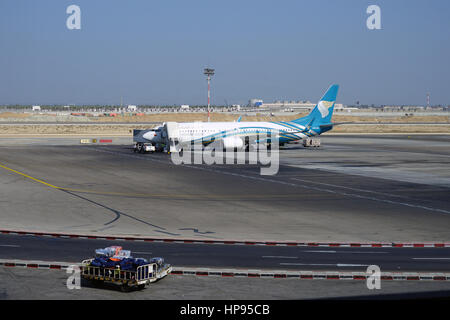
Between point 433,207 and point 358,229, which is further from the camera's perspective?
point 433,207

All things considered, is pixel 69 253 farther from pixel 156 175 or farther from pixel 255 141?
pixel 255 141

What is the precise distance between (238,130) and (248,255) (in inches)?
2318

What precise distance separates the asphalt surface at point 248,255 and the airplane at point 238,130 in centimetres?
5414

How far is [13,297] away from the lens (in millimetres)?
19766

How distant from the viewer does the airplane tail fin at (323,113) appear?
90.2 meters

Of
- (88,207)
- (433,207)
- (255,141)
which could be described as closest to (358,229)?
(433,207)

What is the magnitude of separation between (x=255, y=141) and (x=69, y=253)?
61.1m

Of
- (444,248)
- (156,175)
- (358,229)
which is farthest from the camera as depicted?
(156,175)

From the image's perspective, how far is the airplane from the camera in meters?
83.1

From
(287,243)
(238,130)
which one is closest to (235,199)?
(287,243)

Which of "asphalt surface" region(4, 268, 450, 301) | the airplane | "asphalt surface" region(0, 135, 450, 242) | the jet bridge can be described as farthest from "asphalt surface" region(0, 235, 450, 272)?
the airplane

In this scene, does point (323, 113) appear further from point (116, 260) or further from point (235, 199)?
point (116, 260)

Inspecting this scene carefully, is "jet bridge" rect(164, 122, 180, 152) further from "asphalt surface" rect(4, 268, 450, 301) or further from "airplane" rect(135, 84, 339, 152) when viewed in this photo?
"asphalt surface" rect(4, 268, 450, 301)

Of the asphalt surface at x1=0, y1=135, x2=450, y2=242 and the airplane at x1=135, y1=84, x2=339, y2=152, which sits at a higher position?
the airplane at x1=135, y1=84, x2=339, y2=152
